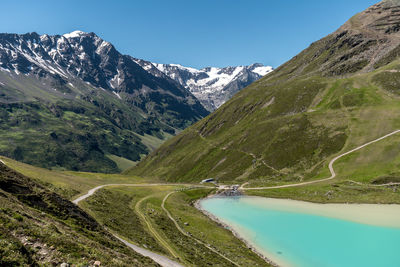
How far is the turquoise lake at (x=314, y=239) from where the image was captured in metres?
47.5

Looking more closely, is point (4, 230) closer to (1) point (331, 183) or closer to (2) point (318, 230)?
(2) point (318, 230)

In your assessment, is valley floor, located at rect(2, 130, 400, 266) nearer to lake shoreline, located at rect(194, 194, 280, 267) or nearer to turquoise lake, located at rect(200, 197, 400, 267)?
lake shoreline, located at rect(194, 194, 280, 267)

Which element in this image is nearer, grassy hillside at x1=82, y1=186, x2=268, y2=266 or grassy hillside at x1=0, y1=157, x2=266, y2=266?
grassy hillside at x1=0, y1=157, x2=266, y2=266

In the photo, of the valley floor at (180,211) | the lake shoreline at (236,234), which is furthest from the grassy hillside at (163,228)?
the lake shoreline at (236,234)

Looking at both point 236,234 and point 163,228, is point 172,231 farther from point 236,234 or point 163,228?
point 236,234

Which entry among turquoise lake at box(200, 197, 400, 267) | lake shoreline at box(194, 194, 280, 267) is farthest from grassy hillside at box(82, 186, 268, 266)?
turquoise lake at box(200, 197, 400, 267)

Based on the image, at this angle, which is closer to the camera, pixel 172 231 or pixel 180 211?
pixel 172 231

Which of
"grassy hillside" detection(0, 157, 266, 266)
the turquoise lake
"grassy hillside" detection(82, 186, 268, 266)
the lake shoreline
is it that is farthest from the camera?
the lake shoreline

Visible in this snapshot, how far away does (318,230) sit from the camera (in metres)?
62.2

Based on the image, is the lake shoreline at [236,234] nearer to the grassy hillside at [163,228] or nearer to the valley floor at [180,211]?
the valley floor at [180,211]

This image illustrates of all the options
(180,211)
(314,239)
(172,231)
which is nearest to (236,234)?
(172,231)

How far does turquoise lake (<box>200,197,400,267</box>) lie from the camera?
156 feet

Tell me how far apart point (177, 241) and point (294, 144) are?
124846 mm

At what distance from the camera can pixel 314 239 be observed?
186 ft
